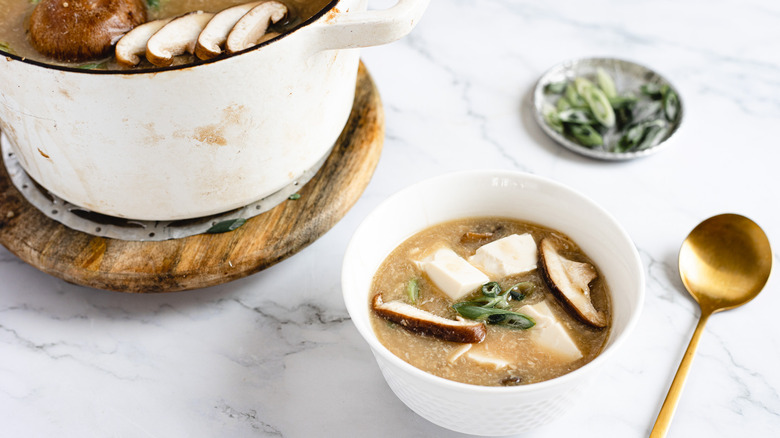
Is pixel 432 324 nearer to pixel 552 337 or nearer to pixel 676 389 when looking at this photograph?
pixel 552 337

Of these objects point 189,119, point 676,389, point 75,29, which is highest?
point 75,29

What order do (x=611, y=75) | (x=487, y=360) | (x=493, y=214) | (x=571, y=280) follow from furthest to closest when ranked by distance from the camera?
(x=611, y=75) < (x=493, y=214) < (x=571, y=280) < (x=487, y=360)

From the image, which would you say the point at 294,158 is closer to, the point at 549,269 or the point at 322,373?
the point at 322,373

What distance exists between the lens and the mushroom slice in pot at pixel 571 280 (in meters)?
1.08

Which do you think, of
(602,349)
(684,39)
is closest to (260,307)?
(602,349)

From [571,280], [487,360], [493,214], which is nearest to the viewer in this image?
[487,360]

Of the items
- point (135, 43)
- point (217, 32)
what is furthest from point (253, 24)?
point (135, 43)

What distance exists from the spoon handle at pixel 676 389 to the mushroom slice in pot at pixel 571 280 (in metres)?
0.19

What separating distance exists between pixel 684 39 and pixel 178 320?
58.6 inches

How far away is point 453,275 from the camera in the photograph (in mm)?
1106

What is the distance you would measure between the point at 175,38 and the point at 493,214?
61cm

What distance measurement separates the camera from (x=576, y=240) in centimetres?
119

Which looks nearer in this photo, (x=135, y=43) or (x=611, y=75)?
(x=135, y=43)

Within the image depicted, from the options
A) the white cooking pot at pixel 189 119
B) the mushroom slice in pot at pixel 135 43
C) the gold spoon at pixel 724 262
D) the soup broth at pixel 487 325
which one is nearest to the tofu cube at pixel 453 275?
the soup broth at pixel 487 325
